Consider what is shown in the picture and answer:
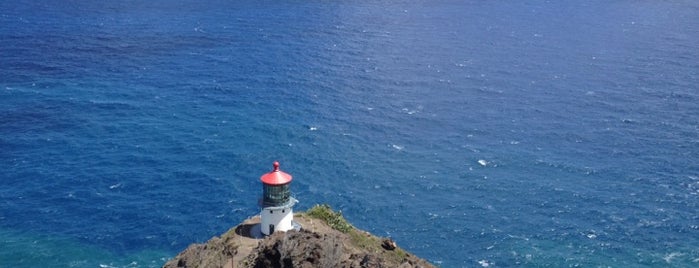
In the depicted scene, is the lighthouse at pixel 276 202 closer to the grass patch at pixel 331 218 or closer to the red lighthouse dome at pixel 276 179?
the red lighthouse dome at pixel 276 179

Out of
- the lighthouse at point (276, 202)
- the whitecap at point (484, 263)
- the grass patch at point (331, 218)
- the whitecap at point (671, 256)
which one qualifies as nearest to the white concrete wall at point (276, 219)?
the lighthouse at point (276, 202)

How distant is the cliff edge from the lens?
181 ft

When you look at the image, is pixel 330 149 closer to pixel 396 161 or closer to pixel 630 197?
pixel 396 161

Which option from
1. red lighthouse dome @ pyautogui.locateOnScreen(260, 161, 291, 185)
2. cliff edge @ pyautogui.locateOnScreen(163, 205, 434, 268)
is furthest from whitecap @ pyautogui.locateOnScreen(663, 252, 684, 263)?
red lighthouse dome @ pyautogui.locateOnScreen(260, 161, 291, 185)

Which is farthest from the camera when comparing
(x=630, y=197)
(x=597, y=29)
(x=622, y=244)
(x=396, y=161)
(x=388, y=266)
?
(x=597, y=29)

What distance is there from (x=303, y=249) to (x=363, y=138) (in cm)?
6688

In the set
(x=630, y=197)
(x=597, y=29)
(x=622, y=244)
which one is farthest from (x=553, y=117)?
(x=597, y=29)

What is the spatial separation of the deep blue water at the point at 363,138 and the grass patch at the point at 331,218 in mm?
21267

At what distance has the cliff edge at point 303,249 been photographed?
55.2 meters

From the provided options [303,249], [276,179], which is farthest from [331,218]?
[303,249]

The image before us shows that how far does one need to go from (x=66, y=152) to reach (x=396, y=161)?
155ft

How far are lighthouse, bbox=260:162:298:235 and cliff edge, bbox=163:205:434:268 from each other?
5.96 ft

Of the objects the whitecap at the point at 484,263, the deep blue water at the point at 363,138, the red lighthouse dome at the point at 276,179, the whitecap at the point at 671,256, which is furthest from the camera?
the deep blue water at the point at 363,138

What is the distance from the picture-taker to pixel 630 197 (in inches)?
4203
